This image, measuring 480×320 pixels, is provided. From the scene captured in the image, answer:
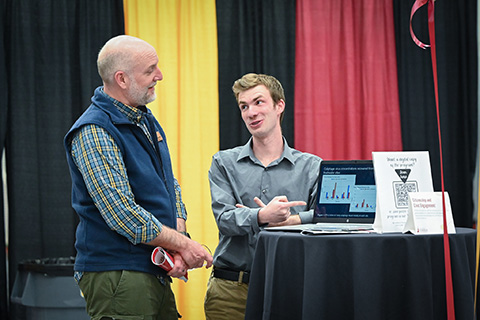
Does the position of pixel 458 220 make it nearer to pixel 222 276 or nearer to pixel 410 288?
pixel 222 276

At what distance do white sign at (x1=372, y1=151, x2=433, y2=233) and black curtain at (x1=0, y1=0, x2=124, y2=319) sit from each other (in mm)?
2827

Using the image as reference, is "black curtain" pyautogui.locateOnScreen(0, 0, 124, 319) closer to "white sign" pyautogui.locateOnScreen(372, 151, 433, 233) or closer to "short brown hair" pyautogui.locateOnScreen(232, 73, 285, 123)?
"short brown hair" pyautogui.locateOnScreen(232, 73, 285, 123)

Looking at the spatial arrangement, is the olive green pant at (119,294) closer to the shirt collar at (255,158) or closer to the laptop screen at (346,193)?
the laptop screen at (346,193)

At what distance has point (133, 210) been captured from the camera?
6.25 feet

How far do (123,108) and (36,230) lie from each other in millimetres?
2492

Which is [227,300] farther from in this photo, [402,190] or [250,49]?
[250,49]

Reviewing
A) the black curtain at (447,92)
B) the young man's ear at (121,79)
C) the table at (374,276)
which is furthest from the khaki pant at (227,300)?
the black curtain at (447,92)

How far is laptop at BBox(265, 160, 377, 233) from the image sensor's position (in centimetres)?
214

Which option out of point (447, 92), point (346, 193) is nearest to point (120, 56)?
point (346, 193)

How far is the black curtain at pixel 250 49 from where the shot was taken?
14.1ft

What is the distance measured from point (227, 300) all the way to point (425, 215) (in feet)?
3.19

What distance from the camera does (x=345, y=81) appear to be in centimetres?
440

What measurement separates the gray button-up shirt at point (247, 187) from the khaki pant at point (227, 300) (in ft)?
0.24

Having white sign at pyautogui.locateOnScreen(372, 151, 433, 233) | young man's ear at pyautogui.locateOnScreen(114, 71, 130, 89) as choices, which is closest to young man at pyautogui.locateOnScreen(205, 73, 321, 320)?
white sign at pyautogui.locateOnScreen(372, 151, 433, 233)
